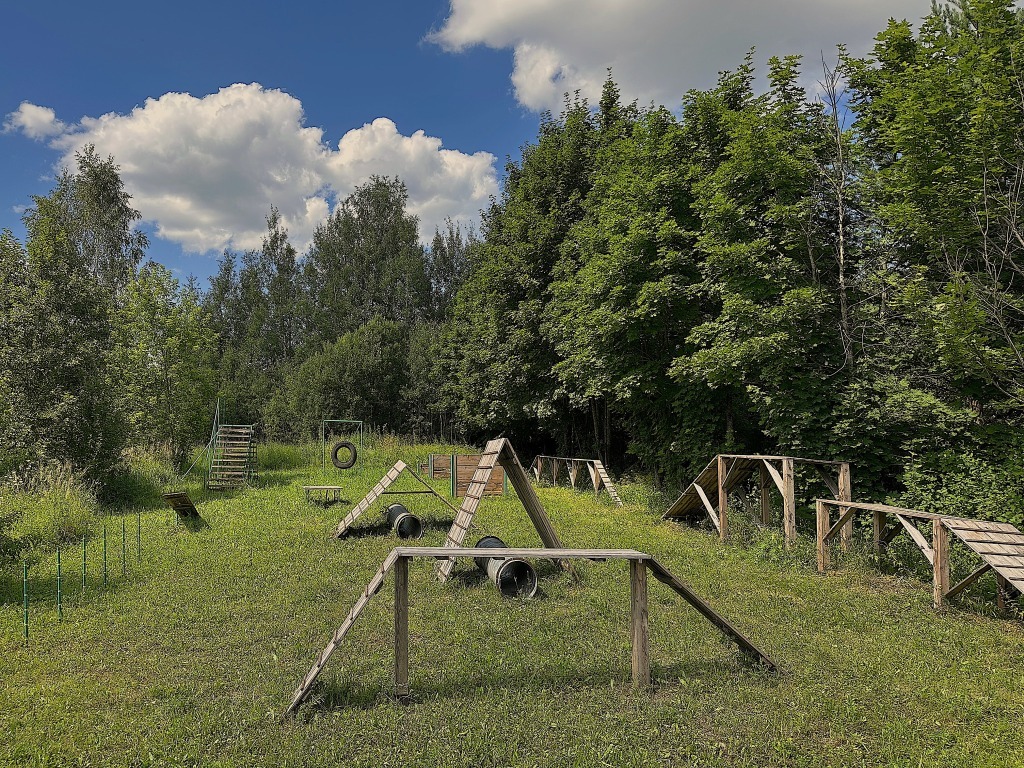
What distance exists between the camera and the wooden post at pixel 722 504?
35.5 feet

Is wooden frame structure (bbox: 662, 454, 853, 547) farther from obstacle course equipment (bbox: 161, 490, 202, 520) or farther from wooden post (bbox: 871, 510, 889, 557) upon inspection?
obstacle course equipment (bbox: 161, 490, 202, 520)

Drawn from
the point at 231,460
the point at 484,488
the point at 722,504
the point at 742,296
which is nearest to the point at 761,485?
the point at 722,504

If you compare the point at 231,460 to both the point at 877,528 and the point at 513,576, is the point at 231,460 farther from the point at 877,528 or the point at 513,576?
the point at 877,528

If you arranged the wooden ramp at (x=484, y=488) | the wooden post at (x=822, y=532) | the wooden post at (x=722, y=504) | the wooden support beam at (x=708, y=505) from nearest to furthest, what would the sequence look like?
the wooden ramp at (x=484, y=488) → the wooden post at (x=822, y=532) → the wooden post at (x=722, y=504) → the wooden support beam at (x=708, y=505)

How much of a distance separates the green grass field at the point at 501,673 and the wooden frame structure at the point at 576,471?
307 inches

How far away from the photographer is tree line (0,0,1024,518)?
8.34 metres

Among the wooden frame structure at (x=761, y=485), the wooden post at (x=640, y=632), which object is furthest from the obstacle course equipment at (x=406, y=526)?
the wooden post at (x=640, y=632)

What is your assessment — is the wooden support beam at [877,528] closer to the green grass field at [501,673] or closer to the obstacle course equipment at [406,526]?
the green grass field at [501,673]

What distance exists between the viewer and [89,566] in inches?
345

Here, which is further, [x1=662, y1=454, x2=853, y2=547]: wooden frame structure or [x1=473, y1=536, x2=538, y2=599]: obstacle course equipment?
[x1=662, y1=454, x2=853, y2=547]: wooden frame structure

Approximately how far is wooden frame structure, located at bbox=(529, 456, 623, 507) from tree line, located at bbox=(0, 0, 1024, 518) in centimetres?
111

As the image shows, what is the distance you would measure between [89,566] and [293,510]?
565 cm

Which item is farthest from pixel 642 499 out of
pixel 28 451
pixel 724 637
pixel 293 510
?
pixel 28 451

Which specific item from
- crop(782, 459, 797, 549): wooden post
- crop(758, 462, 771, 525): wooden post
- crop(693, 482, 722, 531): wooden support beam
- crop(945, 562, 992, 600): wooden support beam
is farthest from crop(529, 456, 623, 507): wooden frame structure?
crop(945, 562, 992, 600): wooden support beam
